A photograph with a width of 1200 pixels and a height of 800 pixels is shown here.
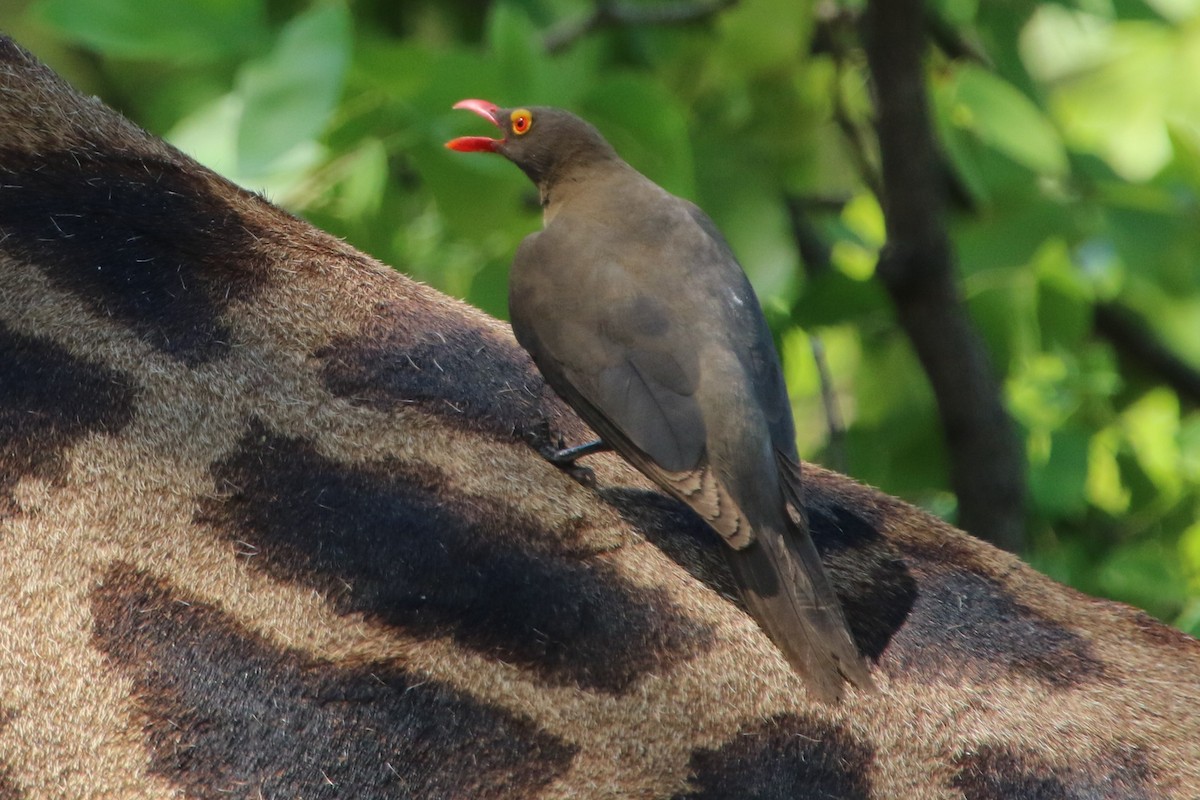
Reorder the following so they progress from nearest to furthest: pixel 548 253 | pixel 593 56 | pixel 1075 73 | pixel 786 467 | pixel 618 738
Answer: pixel 618 738, pixel 786 467, pixel 548 253, pixel 593 56, pixel 1075 73

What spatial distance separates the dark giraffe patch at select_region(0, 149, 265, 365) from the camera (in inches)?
72.7

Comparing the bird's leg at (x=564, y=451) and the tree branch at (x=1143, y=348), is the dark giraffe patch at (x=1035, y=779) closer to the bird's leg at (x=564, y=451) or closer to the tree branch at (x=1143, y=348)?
the bird's leg at (x=564, y=451)

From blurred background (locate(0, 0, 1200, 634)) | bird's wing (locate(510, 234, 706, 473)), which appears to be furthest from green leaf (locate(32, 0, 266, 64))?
bird's wing (locate(510, 234, 706, 473))

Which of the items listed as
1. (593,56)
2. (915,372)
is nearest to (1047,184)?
(915,372)

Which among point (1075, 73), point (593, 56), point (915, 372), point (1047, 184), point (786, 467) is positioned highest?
point (786, 467)

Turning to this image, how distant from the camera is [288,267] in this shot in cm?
202

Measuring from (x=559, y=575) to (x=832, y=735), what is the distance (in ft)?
1.29

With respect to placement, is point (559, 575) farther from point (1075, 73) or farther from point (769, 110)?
point (1075, 73)

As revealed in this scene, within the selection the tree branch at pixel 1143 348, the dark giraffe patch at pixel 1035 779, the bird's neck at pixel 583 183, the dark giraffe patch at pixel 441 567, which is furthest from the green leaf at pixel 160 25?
the tree branch at pixel 1143 348

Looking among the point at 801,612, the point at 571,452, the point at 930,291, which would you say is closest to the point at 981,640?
the point at 801,612

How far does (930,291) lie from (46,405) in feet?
7.99

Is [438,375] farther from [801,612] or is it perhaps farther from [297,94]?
[297,94]

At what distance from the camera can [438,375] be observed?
1927 millimetres

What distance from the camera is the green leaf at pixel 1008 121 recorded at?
354cm
